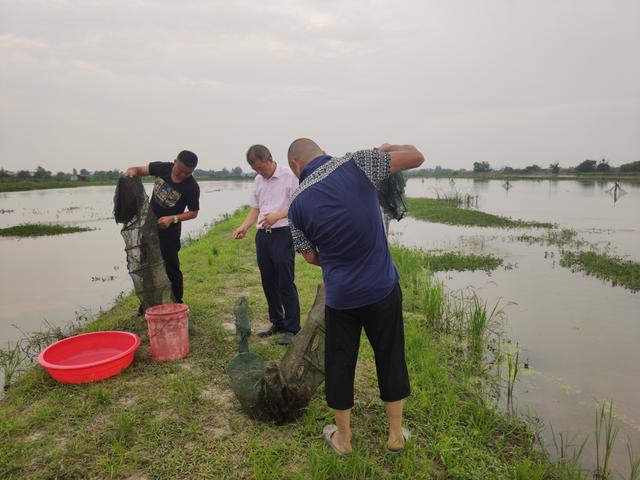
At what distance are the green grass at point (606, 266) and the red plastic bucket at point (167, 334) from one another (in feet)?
24.6

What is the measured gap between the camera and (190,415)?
2.78m

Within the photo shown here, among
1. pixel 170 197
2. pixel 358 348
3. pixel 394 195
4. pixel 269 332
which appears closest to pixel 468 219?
pixel 269 332

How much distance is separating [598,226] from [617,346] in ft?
40.6

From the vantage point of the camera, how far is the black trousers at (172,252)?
4.17 metres

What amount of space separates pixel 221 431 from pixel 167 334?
1.20 m

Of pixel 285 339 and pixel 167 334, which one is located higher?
pixel 167 334

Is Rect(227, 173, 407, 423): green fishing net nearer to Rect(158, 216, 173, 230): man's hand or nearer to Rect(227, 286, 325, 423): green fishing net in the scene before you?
Rect(227, 286, 325, 423): green fishing net

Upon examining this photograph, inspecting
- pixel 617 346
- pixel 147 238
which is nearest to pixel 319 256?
pixel 147 238

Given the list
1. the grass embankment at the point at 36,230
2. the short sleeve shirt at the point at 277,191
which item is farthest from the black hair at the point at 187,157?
the grass embankment at the point at 36,230

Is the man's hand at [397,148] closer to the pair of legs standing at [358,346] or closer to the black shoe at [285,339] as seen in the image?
the pair of legs standing at [358,346]

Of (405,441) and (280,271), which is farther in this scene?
(280,271)

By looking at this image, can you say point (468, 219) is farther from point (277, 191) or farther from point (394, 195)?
point (394, 195)

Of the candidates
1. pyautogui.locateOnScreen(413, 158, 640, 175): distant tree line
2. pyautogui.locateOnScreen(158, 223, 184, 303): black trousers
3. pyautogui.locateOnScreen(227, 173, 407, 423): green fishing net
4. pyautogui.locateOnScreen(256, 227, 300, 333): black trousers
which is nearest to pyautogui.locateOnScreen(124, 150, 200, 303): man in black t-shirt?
pyautogui.locateOnScreen(158, 223, 184, 303): black trousers

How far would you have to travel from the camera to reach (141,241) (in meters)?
3.89
